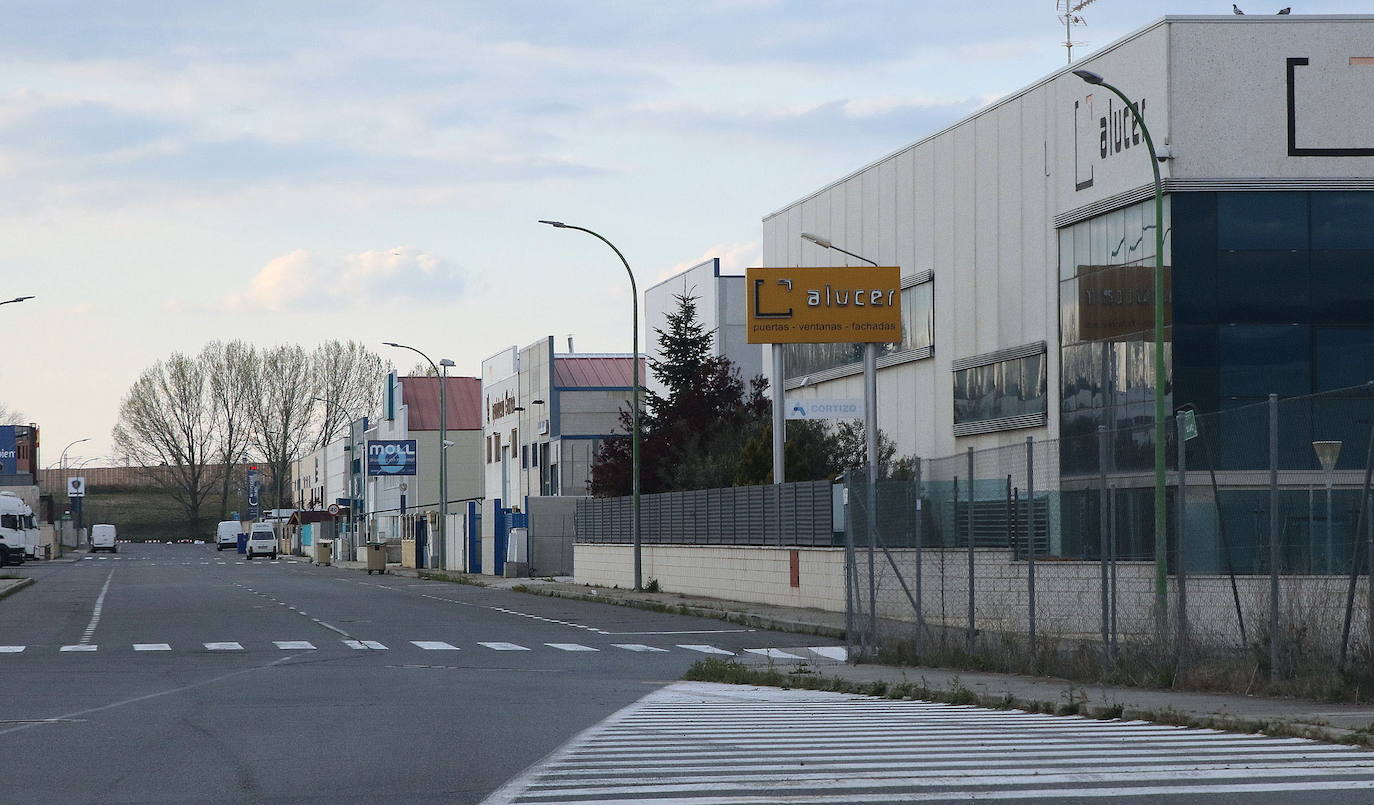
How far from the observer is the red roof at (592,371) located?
78438 millimetres

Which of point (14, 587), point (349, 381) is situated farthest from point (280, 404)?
point (14, 587)

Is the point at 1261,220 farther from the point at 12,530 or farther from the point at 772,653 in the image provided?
the point at 12,530

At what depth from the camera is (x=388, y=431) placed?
118625 mm

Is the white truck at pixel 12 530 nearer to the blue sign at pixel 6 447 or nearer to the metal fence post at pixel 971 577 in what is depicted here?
the blue sign at pixel 6 447

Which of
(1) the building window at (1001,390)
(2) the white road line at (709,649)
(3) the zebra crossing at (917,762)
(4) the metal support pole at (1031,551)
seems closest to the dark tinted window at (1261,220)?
(1) the building window at (1001,390)

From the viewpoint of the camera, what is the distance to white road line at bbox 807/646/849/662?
24406 mm

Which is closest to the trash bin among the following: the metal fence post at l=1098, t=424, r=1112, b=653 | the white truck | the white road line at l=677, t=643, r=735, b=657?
the white truck

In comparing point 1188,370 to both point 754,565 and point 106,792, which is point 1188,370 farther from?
point 106,792

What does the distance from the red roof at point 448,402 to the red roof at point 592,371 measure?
3246 centimetres

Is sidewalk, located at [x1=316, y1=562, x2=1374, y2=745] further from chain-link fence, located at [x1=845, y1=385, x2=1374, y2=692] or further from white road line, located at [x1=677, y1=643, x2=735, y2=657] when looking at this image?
white road line, located at [x1=677, y1=643, x2=735, y2=657]

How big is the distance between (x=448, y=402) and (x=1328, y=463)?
331ft

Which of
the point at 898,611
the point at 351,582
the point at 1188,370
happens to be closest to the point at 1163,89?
the point at 1188,370

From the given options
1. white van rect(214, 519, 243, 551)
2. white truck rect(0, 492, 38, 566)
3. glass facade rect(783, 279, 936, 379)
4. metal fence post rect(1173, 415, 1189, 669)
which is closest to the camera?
metal fence post rect(1173, 415, 1189, 669)

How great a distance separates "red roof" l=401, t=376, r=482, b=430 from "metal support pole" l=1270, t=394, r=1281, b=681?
9861 cm
